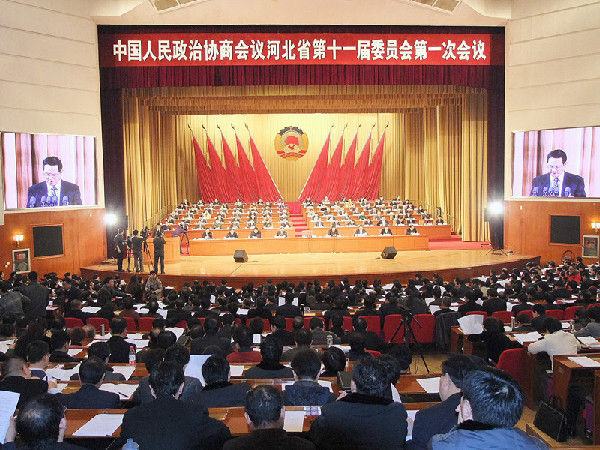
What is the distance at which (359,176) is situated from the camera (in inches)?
864

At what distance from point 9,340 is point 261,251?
31.0 feet

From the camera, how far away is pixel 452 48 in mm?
13617

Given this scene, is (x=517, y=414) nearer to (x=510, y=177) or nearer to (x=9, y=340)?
(x=9, y=340)

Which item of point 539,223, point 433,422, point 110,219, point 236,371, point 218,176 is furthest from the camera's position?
point 218,176

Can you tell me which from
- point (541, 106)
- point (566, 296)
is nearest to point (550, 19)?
point (541, 106)

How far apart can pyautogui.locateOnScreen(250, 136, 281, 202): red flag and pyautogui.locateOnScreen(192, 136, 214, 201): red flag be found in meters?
1.72

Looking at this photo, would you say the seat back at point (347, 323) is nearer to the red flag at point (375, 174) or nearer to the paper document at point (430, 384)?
the paper document at point (430, 384)

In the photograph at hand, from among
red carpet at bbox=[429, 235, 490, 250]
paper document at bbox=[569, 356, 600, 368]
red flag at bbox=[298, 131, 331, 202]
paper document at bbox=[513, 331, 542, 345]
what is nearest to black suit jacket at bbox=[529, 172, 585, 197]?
red carpet at bbox=[429, 235, 490, 250]

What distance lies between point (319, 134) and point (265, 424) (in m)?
21.3

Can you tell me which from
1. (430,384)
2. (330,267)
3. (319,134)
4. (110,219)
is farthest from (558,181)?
(319,134)

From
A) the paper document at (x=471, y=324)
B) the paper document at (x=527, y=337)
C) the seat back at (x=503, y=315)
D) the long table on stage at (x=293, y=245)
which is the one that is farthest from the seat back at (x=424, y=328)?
the long table on stage at (x=293, y=245)

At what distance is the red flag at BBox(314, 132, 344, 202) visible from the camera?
72.1 ft

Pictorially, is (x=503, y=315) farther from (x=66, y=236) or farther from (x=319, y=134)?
(x=319, y=134)

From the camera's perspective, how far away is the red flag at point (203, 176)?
2145 cm
